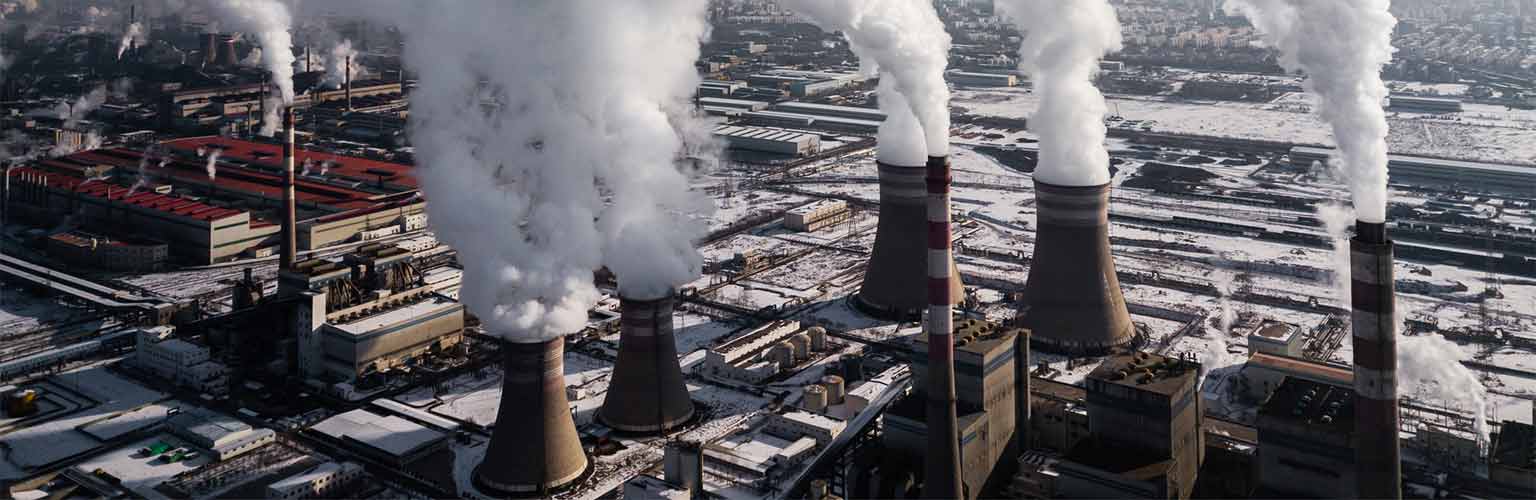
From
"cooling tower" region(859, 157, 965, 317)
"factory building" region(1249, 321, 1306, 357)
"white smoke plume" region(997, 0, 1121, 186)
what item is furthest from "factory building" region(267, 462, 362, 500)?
"factory building" region(1249, 321, 1306, 357)

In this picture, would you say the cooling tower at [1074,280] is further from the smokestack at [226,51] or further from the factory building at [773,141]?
the smokestack at [226,51]

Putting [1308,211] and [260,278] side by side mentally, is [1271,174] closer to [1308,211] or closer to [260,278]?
[1308,211]

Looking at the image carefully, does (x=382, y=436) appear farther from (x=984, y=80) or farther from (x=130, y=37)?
(x=130, y=37)

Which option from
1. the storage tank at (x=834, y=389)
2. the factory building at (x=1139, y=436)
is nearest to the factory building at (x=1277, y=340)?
the factory building at (x=1139, y=436)

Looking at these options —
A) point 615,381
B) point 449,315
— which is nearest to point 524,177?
point 615,381

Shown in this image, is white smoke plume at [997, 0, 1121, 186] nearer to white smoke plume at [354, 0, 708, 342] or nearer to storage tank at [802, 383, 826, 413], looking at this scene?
storage tank at [802, 383, 826, 413]

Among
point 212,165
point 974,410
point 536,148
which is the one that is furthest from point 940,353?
point 212,165
